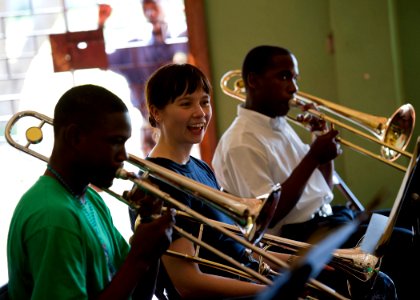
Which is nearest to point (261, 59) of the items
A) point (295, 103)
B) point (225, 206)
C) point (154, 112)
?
point (295, 103)

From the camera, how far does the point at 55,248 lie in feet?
5.25

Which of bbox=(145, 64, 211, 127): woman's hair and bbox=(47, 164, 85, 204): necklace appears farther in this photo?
bbox=(145, 64, 211, 127): woman's hair

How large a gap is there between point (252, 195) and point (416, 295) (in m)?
0.64

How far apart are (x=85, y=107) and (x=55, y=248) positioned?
1.07ft

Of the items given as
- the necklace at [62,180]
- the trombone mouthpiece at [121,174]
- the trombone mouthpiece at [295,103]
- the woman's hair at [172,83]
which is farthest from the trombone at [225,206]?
the trombone mouthpiece at [295,103]

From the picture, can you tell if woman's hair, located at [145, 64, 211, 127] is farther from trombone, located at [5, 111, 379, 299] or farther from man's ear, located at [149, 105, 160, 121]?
trombone, located at [5, 111, 379, 299]

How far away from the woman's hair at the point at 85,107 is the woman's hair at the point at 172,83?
0.54m

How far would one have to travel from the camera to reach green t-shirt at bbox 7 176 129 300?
5.24ft

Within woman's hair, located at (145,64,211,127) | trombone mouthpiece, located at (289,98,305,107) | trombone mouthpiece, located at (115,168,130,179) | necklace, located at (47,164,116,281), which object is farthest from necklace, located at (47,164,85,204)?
trombone mouthpiece, located at (289,98,305,107)

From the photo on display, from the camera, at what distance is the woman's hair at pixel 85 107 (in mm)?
1741

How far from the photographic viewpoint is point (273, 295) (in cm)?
120

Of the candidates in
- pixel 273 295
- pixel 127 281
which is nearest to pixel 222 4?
pixel 127 281

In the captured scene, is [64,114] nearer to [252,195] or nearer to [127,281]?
[127,281]

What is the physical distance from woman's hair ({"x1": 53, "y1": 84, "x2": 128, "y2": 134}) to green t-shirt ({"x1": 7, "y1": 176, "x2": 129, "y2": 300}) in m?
0.13
